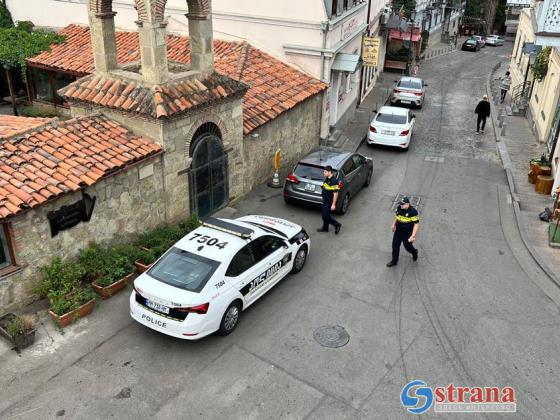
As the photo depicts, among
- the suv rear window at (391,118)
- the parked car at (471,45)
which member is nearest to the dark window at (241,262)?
the suv rear window at (391,118)

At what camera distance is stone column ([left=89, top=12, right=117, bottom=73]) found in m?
11.8

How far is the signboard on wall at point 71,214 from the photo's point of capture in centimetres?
989

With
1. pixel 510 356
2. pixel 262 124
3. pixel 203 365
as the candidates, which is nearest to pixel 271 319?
pixel 203 365

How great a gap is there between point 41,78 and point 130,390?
16.3 m

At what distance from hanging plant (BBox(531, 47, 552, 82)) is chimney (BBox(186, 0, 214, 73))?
701 inches

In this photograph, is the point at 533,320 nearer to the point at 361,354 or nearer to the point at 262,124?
the point at 361,354

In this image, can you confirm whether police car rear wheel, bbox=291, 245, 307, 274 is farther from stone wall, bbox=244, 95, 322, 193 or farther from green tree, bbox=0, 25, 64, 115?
green tree, bbox=0, 25, 64, 115

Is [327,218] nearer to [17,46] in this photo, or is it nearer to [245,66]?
[245,66]

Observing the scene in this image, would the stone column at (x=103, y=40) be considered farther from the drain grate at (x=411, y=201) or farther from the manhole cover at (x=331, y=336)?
the drain grate at (x=411, y=201)

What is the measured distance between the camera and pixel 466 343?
957cm

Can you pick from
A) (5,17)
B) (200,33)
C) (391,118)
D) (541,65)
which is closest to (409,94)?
(541,65)

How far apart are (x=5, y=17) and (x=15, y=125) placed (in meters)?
13.6

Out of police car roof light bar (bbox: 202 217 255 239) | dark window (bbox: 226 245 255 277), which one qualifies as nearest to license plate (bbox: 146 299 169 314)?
dark window (bbox: 226 245 255 277)

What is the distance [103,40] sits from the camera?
1200 cm
